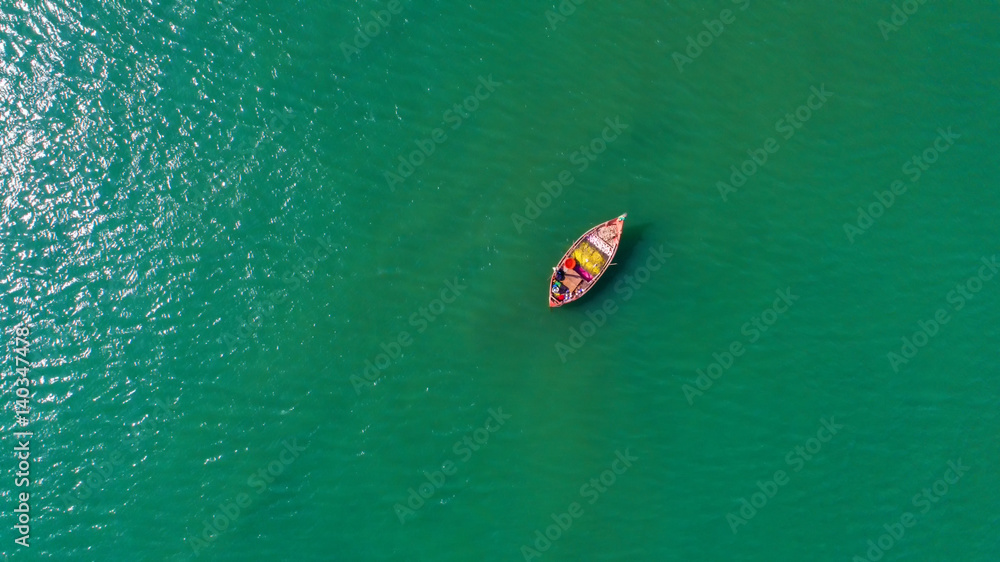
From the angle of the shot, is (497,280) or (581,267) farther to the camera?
(497,280)

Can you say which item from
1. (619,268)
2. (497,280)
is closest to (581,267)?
(619,268)

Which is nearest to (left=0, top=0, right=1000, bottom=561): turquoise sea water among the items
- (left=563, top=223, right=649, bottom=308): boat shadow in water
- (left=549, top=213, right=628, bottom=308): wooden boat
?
(left=563, top=223, right=649, bottom=308): boat shadow in water

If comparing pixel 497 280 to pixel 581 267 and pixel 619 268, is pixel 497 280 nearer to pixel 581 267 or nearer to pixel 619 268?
pixel 581 267

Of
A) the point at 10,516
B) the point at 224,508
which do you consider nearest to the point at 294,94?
the point at 224,508

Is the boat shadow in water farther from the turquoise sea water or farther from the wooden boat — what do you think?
the wooden boat

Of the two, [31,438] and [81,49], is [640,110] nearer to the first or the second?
[81,49]
